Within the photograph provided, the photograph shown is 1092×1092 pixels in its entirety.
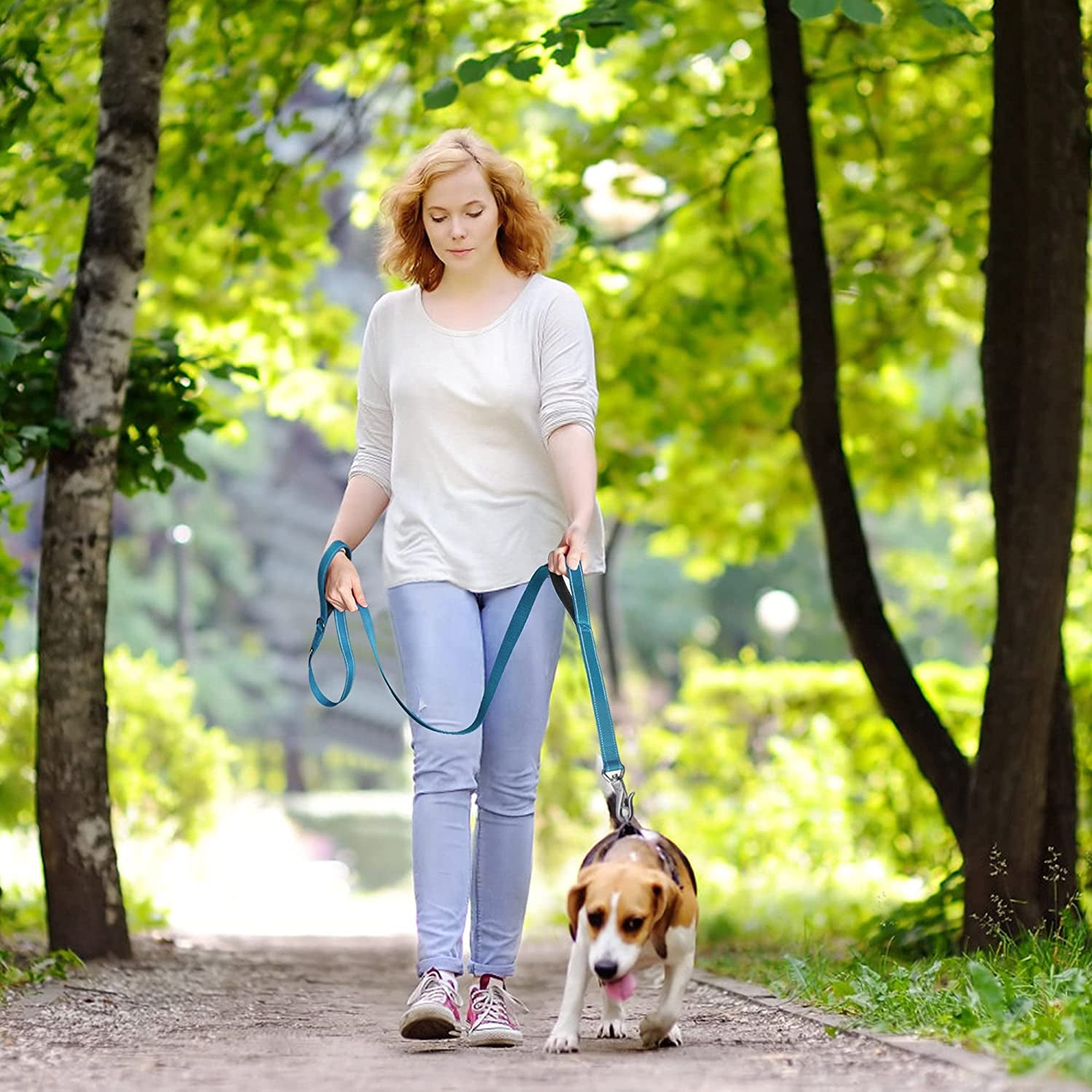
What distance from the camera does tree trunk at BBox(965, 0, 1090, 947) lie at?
519 cm

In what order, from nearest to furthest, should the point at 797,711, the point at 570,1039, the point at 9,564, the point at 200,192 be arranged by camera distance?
the point at 570,1039, the point at 9,564, the point at 200,192, the point at 797,711

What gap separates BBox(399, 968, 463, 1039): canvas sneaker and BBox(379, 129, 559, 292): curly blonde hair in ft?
5.77

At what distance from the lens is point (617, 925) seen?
3.43 metres

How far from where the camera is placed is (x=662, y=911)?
3.50 metres

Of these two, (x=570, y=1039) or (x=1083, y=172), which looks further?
(x=1083, y=172)

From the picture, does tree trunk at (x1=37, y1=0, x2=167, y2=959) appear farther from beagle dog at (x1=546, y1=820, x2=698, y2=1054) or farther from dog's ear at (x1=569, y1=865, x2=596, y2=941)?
dog's ear at (x1=569, y1=865, x2=596, y2=941)

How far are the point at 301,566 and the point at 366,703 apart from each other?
3.39m

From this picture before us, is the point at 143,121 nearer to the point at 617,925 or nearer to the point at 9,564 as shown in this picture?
the point at 9,564

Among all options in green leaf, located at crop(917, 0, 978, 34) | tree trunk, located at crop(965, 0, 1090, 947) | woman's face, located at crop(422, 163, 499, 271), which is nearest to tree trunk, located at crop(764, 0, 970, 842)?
tree trunk, located at crop(965, 0, 1090, 947)

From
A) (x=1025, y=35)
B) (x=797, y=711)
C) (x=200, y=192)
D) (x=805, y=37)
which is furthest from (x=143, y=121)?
(x=797, y=711)

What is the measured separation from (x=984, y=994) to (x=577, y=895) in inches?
36.2

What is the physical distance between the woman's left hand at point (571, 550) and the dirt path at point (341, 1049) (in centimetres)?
112

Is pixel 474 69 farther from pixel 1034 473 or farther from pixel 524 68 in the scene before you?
pixel 1034 473

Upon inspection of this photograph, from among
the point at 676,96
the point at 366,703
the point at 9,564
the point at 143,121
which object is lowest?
the point at 366,703
